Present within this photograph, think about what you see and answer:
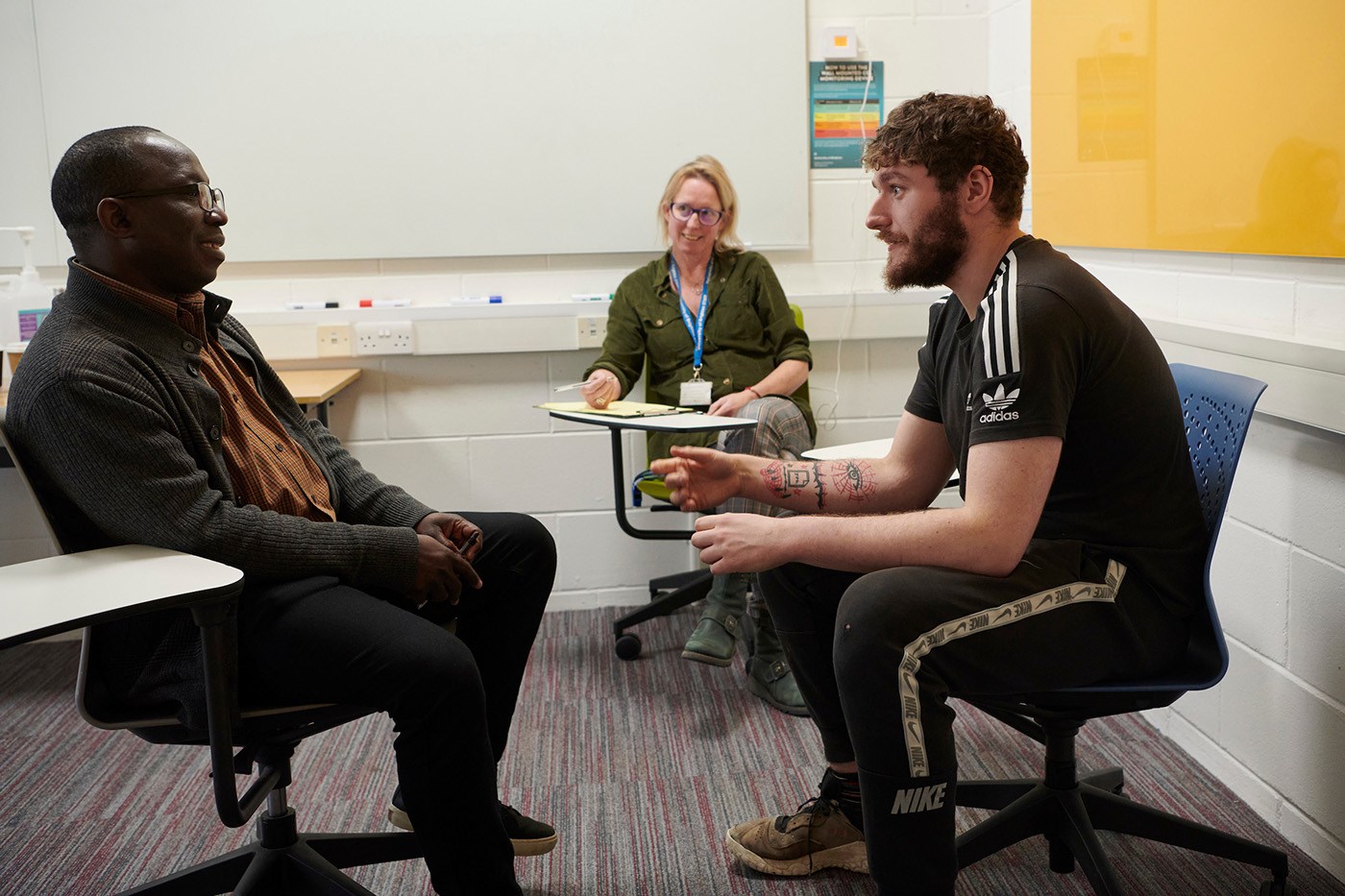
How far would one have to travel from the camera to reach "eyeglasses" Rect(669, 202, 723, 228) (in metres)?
3.15

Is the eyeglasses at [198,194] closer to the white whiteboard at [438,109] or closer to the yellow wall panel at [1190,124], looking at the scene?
the white whiteboard at [438,109]

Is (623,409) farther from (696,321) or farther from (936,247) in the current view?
(936,247)

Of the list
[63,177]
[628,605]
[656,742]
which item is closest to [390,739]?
[656,742]

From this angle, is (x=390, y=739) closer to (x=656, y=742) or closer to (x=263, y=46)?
(x=656, y=742)

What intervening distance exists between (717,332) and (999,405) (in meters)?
1.70

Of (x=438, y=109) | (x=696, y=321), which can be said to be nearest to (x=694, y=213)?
(x=696, y=321)

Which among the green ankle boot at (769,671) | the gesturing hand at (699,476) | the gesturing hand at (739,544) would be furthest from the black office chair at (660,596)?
the gesturing hand at (739,544)

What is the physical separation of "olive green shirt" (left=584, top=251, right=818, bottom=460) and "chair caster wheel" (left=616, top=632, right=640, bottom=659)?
1.64 feet

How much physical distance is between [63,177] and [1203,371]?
1752 mm

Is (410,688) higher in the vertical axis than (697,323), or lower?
lower

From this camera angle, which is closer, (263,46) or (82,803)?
(82,803)

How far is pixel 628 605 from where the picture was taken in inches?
140

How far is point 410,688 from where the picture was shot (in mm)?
1575

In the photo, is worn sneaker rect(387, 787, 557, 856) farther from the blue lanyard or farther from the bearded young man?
the blue lanyard
